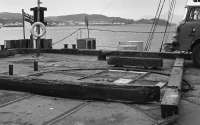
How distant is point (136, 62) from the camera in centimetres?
1082

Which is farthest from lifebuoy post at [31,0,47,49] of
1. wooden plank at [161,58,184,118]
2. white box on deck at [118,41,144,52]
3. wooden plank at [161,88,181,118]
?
wooden plank at [161,88,181,118]

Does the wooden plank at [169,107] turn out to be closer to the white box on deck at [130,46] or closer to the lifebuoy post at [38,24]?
the lifebuoy post at [38,24]

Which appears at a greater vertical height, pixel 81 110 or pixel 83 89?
pixel 83 89

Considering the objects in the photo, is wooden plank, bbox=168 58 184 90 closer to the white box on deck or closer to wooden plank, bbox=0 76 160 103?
wooden plank, bbox=0 76 160 103

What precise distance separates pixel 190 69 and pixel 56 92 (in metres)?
5.81

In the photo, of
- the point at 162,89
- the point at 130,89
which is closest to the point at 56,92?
the point at 130,89

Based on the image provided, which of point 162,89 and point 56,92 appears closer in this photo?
point 56,92

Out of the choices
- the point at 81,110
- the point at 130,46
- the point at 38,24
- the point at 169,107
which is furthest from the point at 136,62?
the point at 38,24

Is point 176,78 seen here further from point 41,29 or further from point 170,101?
point 41,29

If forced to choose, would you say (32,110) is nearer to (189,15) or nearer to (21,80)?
(21,80)

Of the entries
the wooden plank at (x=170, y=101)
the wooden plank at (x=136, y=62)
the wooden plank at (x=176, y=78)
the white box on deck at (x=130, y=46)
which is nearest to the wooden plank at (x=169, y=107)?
the wooden plank at (x=170, y=101)

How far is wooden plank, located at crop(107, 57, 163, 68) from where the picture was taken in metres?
10.7

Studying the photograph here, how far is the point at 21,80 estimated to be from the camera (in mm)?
7332

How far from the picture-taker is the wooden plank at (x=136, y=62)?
1069 centimetres
